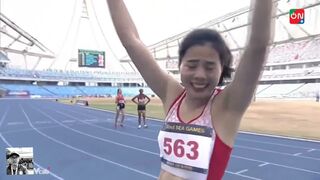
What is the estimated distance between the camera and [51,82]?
5872 centimetres

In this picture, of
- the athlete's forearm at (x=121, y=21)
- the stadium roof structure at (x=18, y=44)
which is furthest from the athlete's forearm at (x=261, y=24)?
the stadium roof structure at (x=18, y=44)

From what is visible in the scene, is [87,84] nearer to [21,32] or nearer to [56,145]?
[21,32]

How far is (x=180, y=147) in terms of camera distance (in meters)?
1.22

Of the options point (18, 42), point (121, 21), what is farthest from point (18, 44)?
point (121, 21)

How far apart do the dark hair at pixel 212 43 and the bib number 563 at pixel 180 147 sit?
11.2 inches

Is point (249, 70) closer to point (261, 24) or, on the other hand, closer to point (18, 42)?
point (261, 24)

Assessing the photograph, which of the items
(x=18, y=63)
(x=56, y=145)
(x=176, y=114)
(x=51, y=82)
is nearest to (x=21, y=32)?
(x=18, y=63)

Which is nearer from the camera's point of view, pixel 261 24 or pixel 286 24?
pixel 261 24

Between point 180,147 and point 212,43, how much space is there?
0.38 meters

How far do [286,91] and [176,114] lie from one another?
44965 millimetres

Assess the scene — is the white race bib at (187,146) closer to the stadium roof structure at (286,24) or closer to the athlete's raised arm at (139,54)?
the athlete's raised arm at (139,54)

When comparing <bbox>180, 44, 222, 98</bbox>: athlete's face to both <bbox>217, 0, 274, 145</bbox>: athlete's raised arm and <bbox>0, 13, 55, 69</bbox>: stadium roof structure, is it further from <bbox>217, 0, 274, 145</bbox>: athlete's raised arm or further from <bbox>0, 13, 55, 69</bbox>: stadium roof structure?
<bbox>0, 13, 55, 69</bbox>: stadium roof structure

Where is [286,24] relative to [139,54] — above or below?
above

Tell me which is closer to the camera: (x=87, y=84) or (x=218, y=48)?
(x=218, y=48)
